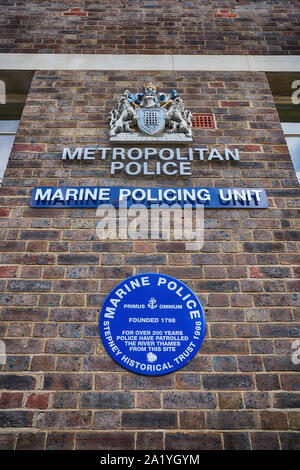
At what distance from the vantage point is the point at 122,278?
2.87m

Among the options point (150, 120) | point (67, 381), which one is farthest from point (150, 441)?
point (150, 120)

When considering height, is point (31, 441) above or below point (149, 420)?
below

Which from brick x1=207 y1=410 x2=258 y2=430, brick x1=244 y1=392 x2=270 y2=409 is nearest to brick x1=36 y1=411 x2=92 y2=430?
Result: brick x1=207 y1=410 x2=258 y2=430

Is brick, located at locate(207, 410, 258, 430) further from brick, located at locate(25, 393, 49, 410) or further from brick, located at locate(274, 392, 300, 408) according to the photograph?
brick, located at locate(25, 393, 49, 410)

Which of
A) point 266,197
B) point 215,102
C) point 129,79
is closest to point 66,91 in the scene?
point 129,79

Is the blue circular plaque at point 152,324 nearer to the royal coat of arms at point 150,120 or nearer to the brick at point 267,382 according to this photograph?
the brick at point 267,382

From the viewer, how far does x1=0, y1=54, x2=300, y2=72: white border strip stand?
4.31 meters

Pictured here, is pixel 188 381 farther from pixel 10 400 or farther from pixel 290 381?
pixel 10 400

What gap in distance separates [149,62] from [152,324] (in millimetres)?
3362

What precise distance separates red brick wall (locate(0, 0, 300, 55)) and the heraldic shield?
129 centimetres

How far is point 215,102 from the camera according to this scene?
3.99 meters

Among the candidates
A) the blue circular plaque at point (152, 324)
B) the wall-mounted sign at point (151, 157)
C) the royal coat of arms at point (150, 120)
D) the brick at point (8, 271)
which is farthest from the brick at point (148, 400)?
the royal coat of arms at point (150, 120)

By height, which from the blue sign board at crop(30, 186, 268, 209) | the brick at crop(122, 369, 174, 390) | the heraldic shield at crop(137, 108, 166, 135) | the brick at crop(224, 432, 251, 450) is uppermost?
the heraldic shield at crop(137, 108, 166, 135)

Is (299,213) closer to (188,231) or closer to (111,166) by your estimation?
(188,231)
